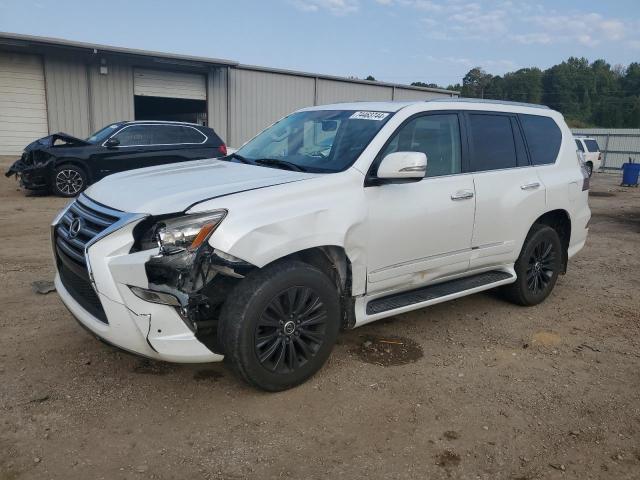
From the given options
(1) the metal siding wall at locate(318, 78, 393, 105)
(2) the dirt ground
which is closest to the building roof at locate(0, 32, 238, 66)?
(1) the metal siding wall at locate(318, 78, 393, 105)

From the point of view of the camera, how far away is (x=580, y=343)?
443 centimetres

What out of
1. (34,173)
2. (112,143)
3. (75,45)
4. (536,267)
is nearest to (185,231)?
(536,267)

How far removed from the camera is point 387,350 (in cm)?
412

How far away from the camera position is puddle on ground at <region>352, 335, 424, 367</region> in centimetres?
394

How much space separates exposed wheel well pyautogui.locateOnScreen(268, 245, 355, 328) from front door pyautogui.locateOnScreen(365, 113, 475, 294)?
6.9 inches

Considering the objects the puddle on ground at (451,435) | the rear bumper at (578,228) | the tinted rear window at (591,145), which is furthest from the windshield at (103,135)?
the tinted rear window at (591,145)

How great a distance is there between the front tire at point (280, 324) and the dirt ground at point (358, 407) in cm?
20

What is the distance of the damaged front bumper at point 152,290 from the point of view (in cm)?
289

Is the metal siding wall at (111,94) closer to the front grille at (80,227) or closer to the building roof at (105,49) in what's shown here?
the building roof at (105,49)

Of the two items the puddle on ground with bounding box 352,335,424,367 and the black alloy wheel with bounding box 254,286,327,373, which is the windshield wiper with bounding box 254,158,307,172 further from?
the puddle on ground with bounding box 352,335,424,367

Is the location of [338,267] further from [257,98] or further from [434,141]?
[257,98]

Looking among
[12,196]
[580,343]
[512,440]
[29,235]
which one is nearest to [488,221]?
[580,343]

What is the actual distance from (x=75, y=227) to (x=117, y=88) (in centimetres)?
1708

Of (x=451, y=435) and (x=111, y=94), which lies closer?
(x=451, y=435)
